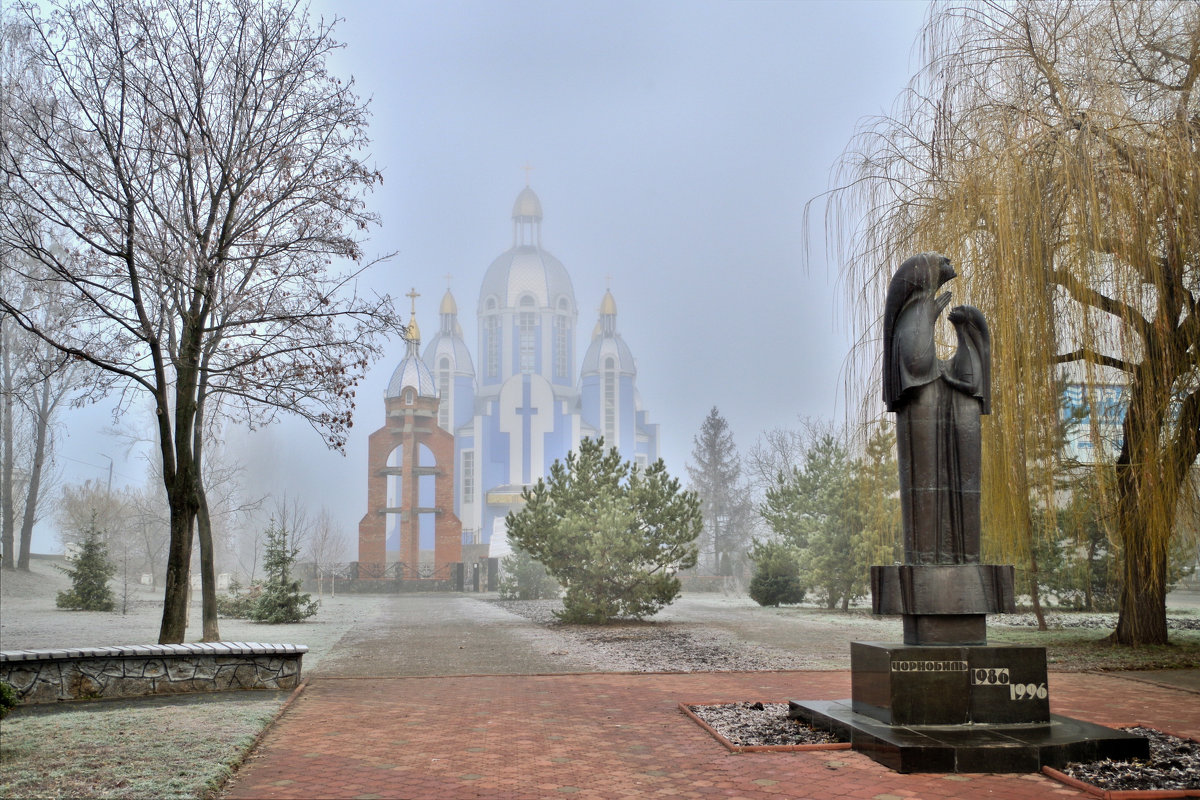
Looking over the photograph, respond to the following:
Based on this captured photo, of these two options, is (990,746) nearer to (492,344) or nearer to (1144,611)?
(1144,611)

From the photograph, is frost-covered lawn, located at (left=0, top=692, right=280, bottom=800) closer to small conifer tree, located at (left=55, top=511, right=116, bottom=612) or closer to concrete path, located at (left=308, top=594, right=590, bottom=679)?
concrete path, located at (left=308, top=594, right=590, bottom=679)

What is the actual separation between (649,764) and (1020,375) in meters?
6.51

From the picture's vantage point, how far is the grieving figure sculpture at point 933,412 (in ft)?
24.5

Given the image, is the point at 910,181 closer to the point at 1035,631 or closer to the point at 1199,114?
the point at 1199,114

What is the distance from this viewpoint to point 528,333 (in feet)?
236

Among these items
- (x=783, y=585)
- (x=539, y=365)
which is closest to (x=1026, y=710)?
(x=783, y=585)

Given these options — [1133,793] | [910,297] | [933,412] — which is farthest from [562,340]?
[1133,793]

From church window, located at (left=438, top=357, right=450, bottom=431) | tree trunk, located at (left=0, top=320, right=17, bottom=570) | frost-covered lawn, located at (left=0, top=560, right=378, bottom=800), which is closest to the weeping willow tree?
frost-covered lawn, located at (left=0, top=560, right=378, bottom=800)

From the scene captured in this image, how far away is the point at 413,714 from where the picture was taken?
8.73 metres

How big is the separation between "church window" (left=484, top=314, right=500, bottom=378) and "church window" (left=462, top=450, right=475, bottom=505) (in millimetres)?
7005

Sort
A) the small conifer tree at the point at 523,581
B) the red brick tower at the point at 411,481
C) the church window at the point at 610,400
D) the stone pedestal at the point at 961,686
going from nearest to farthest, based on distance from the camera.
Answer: the stone pedestal at the point at 961,686 → the small conifer tree at the point at 523,581 → the red brick tower at the point at 411,481 → the church window at the point at 610,400

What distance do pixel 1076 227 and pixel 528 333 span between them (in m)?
62.0

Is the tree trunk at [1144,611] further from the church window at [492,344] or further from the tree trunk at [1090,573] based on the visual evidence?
the church window at [492,344]

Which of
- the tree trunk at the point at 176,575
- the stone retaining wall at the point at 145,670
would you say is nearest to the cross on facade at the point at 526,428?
the tree trunk at the point at 176,575
